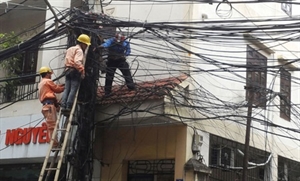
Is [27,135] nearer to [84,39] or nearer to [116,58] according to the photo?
[116,58]

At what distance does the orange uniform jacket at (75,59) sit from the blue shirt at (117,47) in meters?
0.83

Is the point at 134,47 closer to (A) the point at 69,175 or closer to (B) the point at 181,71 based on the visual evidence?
(B) the point at 181,71

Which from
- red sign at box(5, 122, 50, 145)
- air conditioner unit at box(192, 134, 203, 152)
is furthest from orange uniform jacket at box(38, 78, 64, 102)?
air conditioner unit at box(192, 134, 203, 152)

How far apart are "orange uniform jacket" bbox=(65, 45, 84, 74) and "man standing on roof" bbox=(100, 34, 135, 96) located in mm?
752

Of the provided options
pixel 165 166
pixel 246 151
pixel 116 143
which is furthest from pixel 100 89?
pixel 246 151

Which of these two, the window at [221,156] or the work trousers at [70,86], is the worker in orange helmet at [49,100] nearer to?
the work trousers at [70,86]

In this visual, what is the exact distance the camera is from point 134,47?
498 inches

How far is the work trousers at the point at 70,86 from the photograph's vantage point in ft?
33.8

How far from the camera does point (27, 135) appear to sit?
41.3 feet

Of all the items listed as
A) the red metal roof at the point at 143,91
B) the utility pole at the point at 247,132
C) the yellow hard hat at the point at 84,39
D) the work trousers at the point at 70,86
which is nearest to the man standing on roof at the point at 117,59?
the red metal roof at the point at 143,91

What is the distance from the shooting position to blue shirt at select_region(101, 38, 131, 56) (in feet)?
36.1

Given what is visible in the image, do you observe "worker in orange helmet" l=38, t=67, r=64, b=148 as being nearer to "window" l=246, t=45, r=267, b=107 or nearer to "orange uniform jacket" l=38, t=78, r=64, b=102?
"orange uniform jacket" l=38, t=78, r=64, b=102

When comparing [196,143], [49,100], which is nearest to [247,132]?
[196,143]

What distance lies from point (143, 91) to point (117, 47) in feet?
3.10
